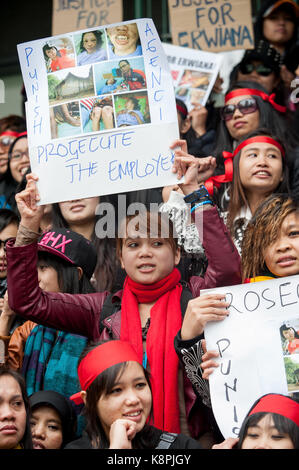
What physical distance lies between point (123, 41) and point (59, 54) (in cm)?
31

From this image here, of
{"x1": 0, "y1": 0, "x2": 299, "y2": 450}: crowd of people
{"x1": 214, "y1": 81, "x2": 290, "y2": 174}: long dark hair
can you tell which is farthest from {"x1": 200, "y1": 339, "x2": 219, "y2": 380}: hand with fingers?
{"x1": 214, "y1": 81, "x2": 290, "y2": 174}: long dark hair

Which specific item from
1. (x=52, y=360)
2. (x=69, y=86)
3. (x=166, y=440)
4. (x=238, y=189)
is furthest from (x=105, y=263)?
(x=166, y=440)

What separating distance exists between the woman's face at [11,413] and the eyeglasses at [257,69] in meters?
3.01

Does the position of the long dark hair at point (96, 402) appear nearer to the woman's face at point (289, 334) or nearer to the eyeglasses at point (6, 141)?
the woman's face at point (289, 334)

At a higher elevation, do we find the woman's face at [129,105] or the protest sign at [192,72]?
the protest sign at [192,72]

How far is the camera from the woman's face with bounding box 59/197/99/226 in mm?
4570

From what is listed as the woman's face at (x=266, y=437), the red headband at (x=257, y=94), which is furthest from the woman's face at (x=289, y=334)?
the red headband at (x=257, y=94)

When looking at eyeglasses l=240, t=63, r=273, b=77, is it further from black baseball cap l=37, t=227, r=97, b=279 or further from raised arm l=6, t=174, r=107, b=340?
raised arm l=6, t=174, r=107, b=340

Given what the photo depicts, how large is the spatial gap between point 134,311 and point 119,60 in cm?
117

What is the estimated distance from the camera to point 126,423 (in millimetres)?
2742

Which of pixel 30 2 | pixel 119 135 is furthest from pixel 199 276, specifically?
pixel 30 2

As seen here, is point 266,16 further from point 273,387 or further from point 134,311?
point 273,387

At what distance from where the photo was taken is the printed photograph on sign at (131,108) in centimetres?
355
